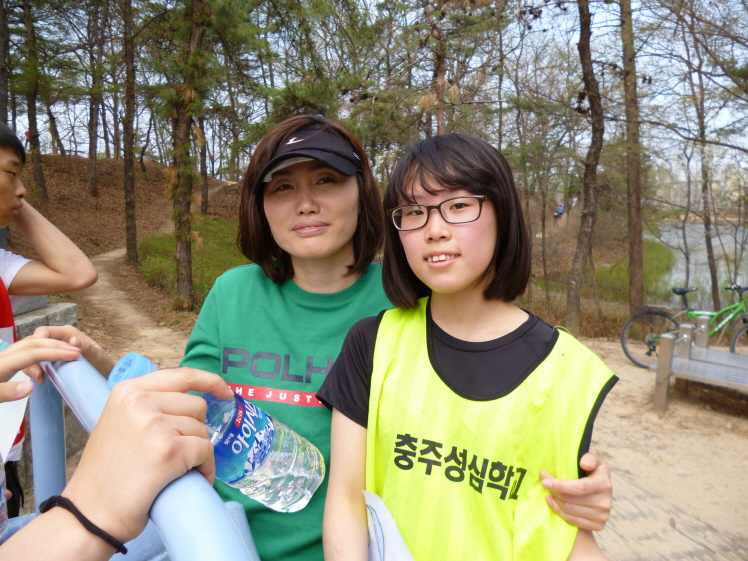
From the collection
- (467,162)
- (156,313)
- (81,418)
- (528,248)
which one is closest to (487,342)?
(528,248)

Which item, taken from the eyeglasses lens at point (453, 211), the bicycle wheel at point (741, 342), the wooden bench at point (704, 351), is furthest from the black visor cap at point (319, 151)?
the bicycle wheel at point (741, 342)

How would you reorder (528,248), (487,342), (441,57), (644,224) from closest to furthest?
(487,342) → (528,248) → (441,57) → (644,224)

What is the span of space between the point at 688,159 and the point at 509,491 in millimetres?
13923

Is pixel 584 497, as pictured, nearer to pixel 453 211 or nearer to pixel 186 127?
pixel 453 211

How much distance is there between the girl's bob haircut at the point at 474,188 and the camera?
3.53ft

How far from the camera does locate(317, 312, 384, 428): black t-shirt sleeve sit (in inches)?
41.5

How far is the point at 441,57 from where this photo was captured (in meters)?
7.00

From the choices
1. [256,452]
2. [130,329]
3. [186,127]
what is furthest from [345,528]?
[186,127]

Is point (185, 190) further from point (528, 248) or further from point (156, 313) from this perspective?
point (528, 248)

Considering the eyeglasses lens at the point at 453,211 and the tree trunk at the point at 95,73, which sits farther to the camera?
the tree trunk at the point at 95,73

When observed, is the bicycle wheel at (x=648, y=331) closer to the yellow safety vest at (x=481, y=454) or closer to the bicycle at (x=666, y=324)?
the bicycle at (x=666, y=324)

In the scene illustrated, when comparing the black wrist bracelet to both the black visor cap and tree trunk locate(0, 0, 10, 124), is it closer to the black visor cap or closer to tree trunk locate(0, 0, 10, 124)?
the black visor cap

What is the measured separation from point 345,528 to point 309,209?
2.44ft

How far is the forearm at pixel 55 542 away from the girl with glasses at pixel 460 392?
23.1 inches
